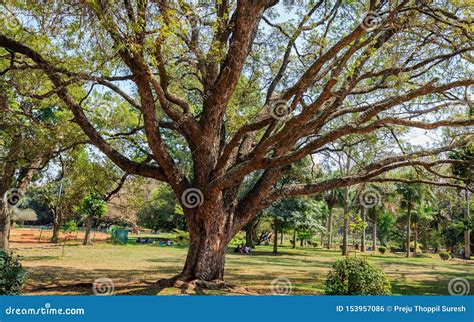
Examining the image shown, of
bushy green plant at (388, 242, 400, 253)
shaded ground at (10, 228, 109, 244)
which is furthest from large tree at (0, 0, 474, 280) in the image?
bushy green plant at (388, 242, 400, 253)

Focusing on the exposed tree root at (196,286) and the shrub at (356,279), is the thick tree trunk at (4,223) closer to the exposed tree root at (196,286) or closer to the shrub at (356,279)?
the exposed tree root at (196,286)

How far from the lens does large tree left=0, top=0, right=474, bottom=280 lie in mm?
7637

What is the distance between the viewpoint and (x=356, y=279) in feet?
25.6

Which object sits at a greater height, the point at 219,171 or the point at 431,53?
the point at 431,53

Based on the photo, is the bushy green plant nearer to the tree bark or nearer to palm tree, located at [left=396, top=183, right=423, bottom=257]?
palm tree, located at [left=396, top=183, right=423, bottom=257]

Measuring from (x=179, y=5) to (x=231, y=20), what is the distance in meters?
2.43

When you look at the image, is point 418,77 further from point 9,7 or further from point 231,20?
point 9,7

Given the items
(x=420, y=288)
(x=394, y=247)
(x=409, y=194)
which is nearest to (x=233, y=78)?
(x=420, y=288)

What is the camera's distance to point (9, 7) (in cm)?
929

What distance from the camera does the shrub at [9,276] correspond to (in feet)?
21.9

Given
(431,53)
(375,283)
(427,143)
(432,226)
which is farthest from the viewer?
(432,226)

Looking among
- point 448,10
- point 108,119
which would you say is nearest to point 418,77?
point 448,10

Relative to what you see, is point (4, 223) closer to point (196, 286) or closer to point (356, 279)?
point (196, 286)

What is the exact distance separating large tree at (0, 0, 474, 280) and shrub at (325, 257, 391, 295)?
233 centimetres
